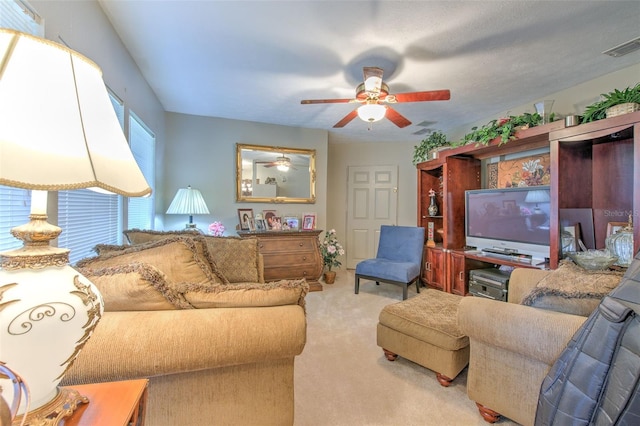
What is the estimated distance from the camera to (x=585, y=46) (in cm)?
204

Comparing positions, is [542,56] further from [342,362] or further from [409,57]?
[342,362]

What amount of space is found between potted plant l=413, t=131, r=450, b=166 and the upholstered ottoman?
2274 millimetres

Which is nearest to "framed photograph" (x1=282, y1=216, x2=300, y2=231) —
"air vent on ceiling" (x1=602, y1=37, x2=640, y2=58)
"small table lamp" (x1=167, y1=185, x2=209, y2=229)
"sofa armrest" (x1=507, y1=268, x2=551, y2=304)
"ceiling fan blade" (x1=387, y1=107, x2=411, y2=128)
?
"small table lamp" (x1=167, y1=185, x2=209, y2=229)

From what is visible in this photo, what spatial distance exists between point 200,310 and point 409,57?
235cm

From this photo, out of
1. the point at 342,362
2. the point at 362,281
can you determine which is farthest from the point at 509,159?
the point at 342,362

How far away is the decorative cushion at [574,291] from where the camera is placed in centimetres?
117

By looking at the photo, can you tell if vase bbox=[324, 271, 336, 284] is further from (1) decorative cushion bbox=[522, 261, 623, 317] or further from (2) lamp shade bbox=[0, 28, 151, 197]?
(2) lamp shade bbox=[0, 28, 151, 197]

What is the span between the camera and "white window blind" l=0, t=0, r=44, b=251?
106cm

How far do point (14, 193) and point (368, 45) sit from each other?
2.23m

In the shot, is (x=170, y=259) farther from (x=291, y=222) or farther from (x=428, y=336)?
(x=291, y=222)

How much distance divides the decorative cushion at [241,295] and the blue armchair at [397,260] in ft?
7.73

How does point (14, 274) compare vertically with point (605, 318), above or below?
above

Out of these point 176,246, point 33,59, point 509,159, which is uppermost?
point 509,159

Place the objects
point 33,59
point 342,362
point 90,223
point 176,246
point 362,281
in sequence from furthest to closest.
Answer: point 362,281, point 342,362, point 90,223, point 176,246, point 33,59
